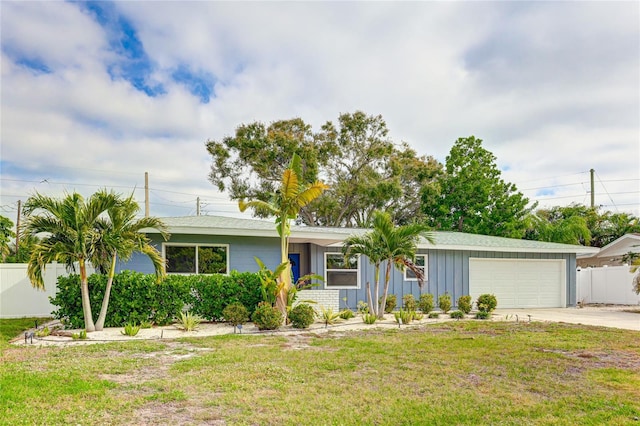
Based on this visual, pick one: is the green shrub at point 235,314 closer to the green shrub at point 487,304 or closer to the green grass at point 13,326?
the green grass at point 13,326

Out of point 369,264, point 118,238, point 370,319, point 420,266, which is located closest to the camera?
point 118,238

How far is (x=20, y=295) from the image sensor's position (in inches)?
535

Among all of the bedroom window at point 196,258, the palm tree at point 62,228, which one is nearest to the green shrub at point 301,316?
the bedroom window at point 196,258

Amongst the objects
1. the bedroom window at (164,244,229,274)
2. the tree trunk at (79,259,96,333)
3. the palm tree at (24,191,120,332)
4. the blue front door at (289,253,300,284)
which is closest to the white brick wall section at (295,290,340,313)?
the bedroom window at (164,244,229,274)

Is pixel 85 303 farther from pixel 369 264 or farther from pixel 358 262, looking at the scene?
pixel 369 264

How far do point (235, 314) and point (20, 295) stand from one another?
7549 millimetres

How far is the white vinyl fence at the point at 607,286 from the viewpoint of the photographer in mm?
19312

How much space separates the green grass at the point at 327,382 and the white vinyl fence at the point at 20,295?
6382 millimetres

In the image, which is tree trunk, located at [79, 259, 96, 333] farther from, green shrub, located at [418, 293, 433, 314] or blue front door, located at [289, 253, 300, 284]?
green shrub, located at [418, 293, 433, 314]

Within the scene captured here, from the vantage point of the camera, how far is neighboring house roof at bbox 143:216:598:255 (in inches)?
512

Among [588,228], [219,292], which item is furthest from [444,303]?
[588,228]

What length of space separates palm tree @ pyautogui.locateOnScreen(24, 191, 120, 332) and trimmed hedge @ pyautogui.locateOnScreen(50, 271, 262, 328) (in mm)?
706

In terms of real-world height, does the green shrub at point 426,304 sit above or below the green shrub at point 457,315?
above

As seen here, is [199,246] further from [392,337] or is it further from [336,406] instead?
[336,406]
